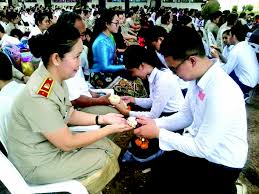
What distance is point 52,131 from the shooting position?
1692 mm

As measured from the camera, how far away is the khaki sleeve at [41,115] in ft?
5.40

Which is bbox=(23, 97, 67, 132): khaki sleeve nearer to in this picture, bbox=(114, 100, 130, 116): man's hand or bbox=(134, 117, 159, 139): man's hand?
bbox=(134, 117, 159, 139): man's hand

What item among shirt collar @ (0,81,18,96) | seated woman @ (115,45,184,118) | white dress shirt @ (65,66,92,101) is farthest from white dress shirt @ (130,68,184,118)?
shirt collar @ (0,81,18,96)

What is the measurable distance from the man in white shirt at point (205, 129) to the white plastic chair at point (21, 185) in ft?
2.09


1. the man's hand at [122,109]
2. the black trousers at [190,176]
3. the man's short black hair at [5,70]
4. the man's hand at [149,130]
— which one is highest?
the man's short black hair at [5,70]

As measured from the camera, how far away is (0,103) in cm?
203

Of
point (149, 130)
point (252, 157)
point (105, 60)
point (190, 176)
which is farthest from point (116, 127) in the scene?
point (105, 60)

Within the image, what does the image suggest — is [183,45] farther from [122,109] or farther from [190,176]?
[122,109]

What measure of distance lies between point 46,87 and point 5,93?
60 centimetres

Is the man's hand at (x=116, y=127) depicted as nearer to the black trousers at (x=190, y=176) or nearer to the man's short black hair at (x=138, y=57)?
the black trousers at (x=190, y=176)

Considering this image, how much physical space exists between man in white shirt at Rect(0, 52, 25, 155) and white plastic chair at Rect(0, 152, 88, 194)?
1.25ft

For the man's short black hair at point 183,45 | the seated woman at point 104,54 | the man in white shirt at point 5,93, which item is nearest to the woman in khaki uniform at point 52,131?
the man in white shirt at point 5,93

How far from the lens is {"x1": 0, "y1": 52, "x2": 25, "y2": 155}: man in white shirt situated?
199cm

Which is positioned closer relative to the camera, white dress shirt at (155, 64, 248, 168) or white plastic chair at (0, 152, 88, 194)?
white plastic chair at (0, 152, 88, 194)
